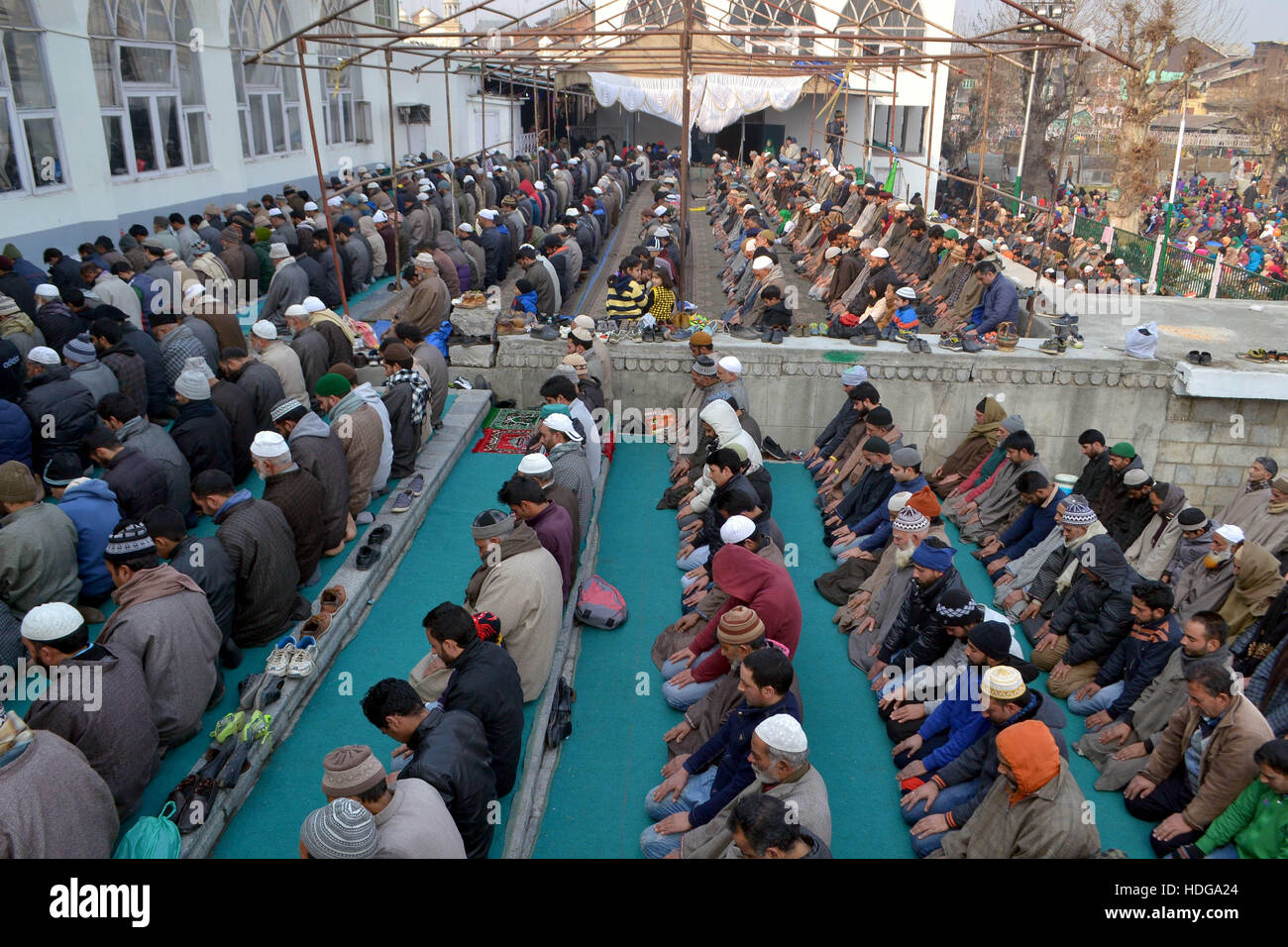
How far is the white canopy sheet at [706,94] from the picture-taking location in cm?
1956

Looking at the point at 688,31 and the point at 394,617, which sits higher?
the point at 688,31

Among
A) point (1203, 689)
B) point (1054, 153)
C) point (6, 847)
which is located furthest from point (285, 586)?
point (1054, 153)

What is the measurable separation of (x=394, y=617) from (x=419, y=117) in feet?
76.7

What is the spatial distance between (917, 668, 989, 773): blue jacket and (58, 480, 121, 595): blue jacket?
4.51 meters

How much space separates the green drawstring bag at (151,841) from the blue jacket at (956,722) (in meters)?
3.40

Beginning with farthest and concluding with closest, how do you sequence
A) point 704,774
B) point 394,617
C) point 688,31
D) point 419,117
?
point 419,117 → point 688,31 → point 394,617 → point 704,774

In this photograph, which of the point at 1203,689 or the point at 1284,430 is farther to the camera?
the point at 1284,430

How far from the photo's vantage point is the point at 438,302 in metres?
9.74

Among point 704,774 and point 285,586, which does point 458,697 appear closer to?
point 704,774

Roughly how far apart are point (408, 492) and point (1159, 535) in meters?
5.55

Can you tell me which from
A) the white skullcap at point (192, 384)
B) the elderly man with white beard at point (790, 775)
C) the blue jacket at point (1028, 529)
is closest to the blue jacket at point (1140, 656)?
the blue jacket at point (1028, 529)

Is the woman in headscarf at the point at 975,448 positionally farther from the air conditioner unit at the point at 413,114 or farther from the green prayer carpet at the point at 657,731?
the air conditioner unit at the point at 413,114

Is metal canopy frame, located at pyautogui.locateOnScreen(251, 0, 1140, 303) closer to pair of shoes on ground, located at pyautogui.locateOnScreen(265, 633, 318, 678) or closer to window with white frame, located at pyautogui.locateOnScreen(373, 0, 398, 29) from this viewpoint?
window with white frame, located at pyautogui.locateOnScreen(373, 0, 398, 29)

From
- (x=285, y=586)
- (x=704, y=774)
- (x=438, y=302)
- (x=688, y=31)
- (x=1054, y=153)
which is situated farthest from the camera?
(x=1054, y=153)
